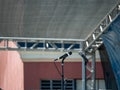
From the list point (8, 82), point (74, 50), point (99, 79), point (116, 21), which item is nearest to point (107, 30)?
point (116, 21)

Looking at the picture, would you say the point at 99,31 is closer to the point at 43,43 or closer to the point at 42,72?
the point at 43,43

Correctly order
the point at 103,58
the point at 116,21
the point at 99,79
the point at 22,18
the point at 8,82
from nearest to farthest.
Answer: the point at 116,21, the point at 22,18, the point at 103,58, the point at 99,79, the point at 8,82

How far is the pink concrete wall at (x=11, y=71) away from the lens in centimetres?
1950

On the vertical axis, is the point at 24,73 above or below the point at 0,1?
below

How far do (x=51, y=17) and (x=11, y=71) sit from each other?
8.06 m

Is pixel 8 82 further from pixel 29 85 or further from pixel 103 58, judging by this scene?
pixel 103 58

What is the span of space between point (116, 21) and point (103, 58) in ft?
10.8

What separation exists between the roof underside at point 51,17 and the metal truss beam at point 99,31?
0.32 metres

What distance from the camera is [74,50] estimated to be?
1549cm

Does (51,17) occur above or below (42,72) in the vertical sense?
above

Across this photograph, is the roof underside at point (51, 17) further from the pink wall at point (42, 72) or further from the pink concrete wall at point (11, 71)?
the pink concrete wall at point (11, 71)

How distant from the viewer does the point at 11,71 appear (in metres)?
22.6

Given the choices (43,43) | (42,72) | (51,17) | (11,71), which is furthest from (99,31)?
(11,71)

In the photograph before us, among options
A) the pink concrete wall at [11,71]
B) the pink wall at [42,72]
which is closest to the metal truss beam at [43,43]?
the pink wall at [42,72]
